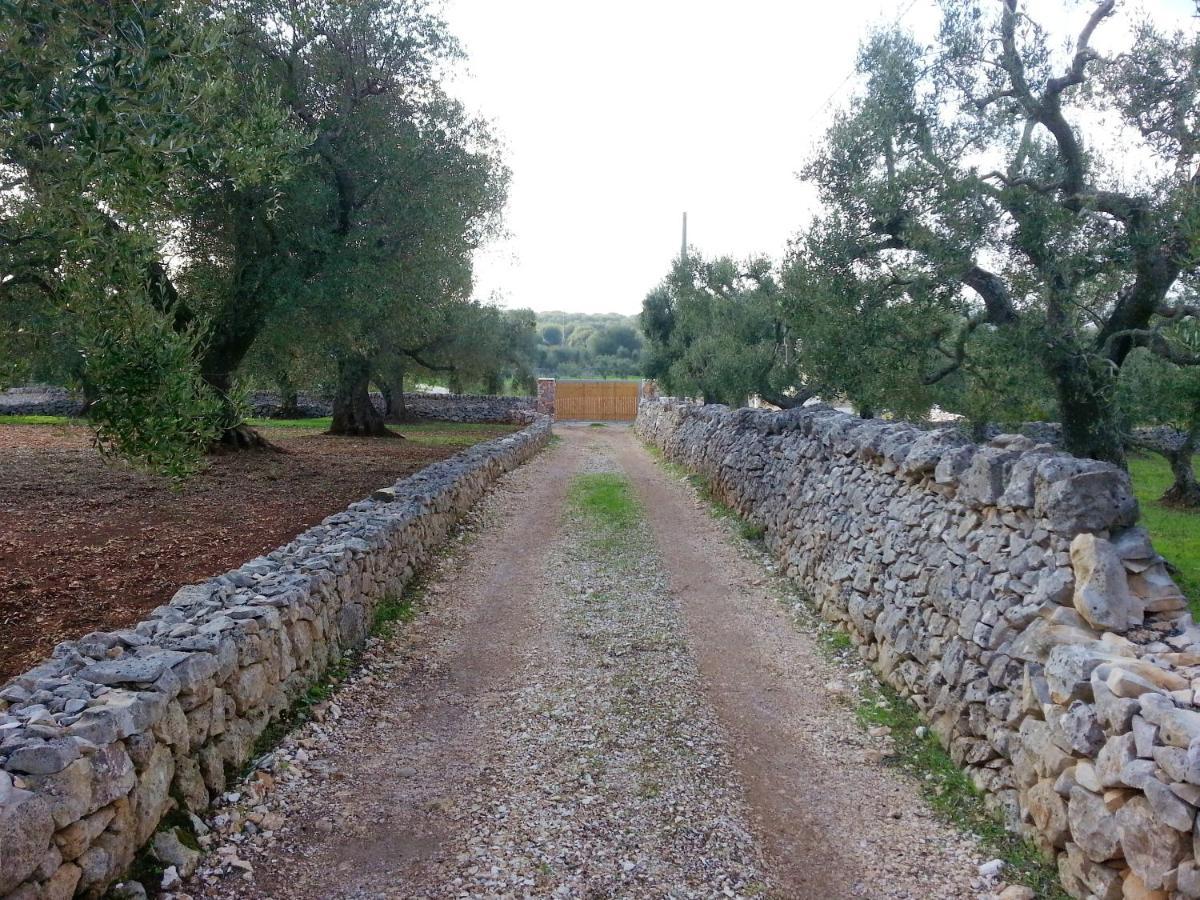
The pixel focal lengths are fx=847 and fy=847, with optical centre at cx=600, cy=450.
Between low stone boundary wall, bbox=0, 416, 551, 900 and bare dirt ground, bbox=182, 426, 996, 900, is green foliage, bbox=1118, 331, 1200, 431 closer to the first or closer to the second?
bare dirt ground, bbox=182, 426, 996, 900

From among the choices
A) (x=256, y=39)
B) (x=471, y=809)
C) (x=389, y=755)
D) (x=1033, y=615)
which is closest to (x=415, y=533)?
(x=389, y=755)

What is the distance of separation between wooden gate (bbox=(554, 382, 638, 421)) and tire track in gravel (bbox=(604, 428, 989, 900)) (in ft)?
116

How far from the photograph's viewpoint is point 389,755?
17.5 ft

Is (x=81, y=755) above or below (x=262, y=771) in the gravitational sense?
above

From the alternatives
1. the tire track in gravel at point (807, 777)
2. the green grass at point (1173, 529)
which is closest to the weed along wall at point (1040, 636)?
the tire track in gravel at point (807, 777)

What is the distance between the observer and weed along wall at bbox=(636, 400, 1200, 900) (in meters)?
3.47

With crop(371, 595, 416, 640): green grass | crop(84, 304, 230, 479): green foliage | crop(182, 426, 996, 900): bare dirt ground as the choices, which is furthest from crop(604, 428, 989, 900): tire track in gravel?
crop(84, 304, 230, 479): green foliage

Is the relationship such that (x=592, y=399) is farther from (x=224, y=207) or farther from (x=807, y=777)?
(x=807, y=777)

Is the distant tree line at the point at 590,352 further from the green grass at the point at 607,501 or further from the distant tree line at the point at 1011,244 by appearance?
the distant tree line at the point at 1011,244

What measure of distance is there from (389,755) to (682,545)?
7.16m

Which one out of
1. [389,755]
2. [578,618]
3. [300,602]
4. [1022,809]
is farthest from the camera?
[578,618]

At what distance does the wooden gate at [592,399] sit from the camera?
44688 millimetres

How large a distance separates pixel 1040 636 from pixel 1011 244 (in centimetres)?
551

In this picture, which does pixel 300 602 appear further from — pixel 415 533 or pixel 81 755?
pixel 415 533
